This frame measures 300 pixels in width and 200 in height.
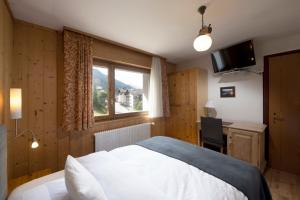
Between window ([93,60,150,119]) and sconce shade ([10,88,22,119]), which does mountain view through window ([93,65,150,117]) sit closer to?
window ([93,60,150,119])

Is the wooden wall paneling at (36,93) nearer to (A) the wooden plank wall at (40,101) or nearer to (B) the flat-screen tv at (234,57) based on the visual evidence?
(A) the wooden plank wall at (40,101)

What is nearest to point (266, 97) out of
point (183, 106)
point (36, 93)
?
point (183, 106)

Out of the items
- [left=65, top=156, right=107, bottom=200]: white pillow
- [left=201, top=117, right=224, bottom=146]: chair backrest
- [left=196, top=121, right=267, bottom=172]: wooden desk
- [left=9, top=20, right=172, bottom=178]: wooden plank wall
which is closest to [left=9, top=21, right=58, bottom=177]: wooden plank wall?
[left=9, top=20, right=172, bottom=178]: wooden plank wall

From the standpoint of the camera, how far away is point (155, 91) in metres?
3.39

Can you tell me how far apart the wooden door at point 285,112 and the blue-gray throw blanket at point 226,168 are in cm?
168

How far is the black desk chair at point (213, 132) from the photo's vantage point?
2.58m

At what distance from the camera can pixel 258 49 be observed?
2.75 m

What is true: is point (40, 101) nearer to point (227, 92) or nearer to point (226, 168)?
point (226, 168)

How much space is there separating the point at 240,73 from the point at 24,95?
3.71 m

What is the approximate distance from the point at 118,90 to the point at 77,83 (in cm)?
90

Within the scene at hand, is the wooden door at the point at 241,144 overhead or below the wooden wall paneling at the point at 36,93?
below

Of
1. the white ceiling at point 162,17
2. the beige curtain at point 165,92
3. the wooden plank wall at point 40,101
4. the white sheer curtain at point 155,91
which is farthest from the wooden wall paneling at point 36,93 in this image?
the beige curtain at point 165,92

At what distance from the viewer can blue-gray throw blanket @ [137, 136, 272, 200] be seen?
3.80ft

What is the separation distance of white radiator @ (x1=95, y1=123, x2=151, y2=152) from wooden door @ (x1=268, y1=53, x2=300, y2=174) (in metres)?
2.38
